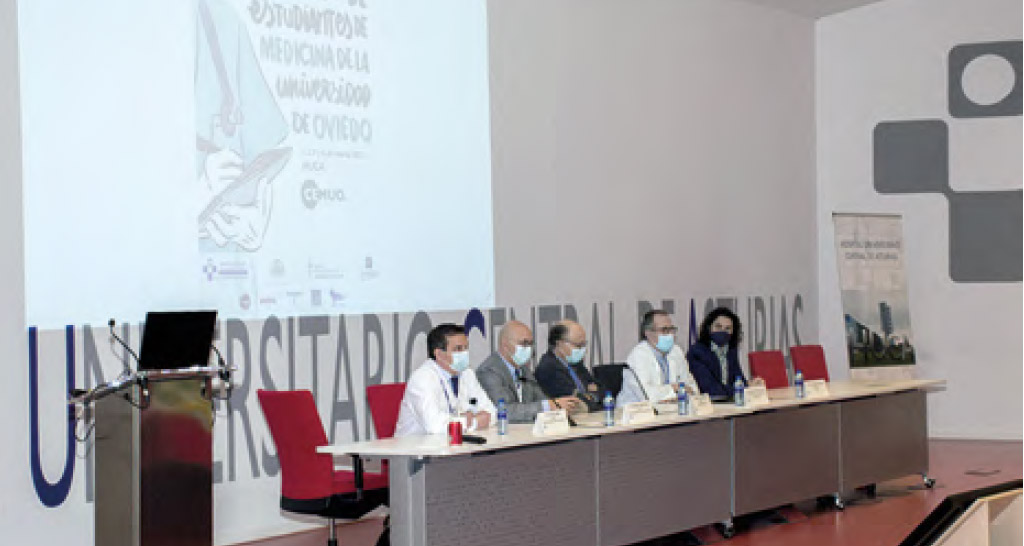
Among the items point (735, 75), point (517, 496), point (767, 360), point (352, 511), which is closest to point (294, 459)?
point (352, 511)

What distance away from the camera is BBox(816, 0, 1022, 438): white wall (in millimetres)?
11406

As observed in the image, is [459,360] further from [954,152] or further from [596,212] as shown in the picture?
[954,152]

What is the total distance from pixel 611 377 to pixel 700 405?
2.56 ft

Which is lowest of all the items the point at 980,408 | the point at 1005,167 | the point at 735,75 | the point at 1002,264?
the point at 980,408

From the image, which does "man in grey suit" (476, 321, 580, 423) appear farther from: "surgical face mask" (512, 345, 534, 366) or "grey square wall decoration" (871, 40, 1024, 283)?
"grey square wall decoration" (871, 40, 1024, 283)

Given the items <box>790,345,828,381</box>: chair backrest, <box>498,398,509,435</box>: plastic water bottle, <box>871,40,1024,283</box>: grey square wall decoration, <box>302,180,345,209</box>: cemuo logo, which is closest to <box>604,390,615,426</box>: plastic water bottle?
<box>498,398,509,435</box>: plastic water bottle

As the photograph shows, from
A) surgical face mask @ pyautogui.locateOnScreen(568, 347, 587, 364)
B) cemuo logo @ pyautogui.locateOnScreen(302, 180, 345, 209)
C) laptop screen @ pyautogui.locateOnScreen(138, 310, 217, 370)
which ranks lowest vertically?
surgical face mask @ pyautogui.locateOnScreen(568, 347, 587, 364)

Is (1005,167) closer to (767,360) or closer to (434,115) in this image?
(767,360)

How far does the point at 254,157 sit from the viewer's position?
718cm

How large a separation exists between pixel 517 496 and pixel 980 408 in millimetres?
6918

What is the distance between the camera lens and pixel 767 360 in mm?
9000

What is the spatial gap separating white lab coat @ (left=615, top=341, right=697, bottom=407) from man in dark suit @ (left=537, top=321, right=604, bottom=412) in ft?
1.04

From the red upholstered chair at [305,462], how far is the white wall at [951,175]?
22.6 feet

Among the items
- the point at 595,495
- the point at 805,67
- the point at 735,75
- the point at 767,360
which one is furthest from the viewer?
the point at 805,67
